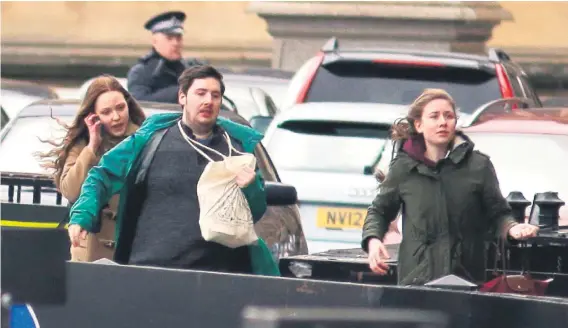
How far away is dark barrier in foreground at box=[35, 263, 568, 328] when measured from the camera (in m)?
5.13

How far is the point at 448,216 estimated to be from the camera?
7.34 m

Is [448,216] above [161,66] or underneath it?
underneath

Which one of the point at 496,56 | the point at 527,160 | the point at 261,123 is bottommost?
the point at 527,160

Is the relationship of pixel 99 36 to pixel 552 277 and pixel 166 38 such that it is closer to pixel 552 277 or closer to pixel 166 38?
pixel 166 38

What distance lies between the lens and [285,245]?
33.6 feet

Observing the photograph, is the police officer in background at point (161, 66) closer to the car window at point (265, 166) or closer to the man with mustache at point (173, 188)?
the car window at point (265, 166)

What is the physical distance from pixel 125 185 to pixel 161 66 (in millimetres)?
6187

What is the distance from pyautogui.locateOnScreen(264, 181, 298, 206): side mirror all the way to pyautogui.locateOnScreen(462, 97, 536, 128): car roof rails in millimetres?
2402

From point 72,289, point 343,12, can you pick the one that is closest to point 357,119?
A: point 72,289

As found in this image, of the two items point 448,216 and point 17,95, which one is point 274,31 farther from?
point 448,216

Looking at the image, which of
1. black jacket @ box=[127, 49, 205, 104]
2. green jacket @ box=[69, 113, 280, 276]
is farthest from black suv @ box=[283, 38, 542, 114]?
green jacket @ box=[69, 113, 280, 276]

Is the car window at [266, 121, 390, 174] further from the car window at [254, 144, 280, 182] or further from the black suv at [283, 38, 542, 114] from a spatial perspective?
the black suv at [283, 38, 542, 114]

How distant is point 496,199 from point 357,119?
16.4 feet

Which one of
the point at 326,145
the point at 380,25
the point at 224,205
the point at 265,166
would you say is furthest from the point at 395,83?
the point at 380,25
